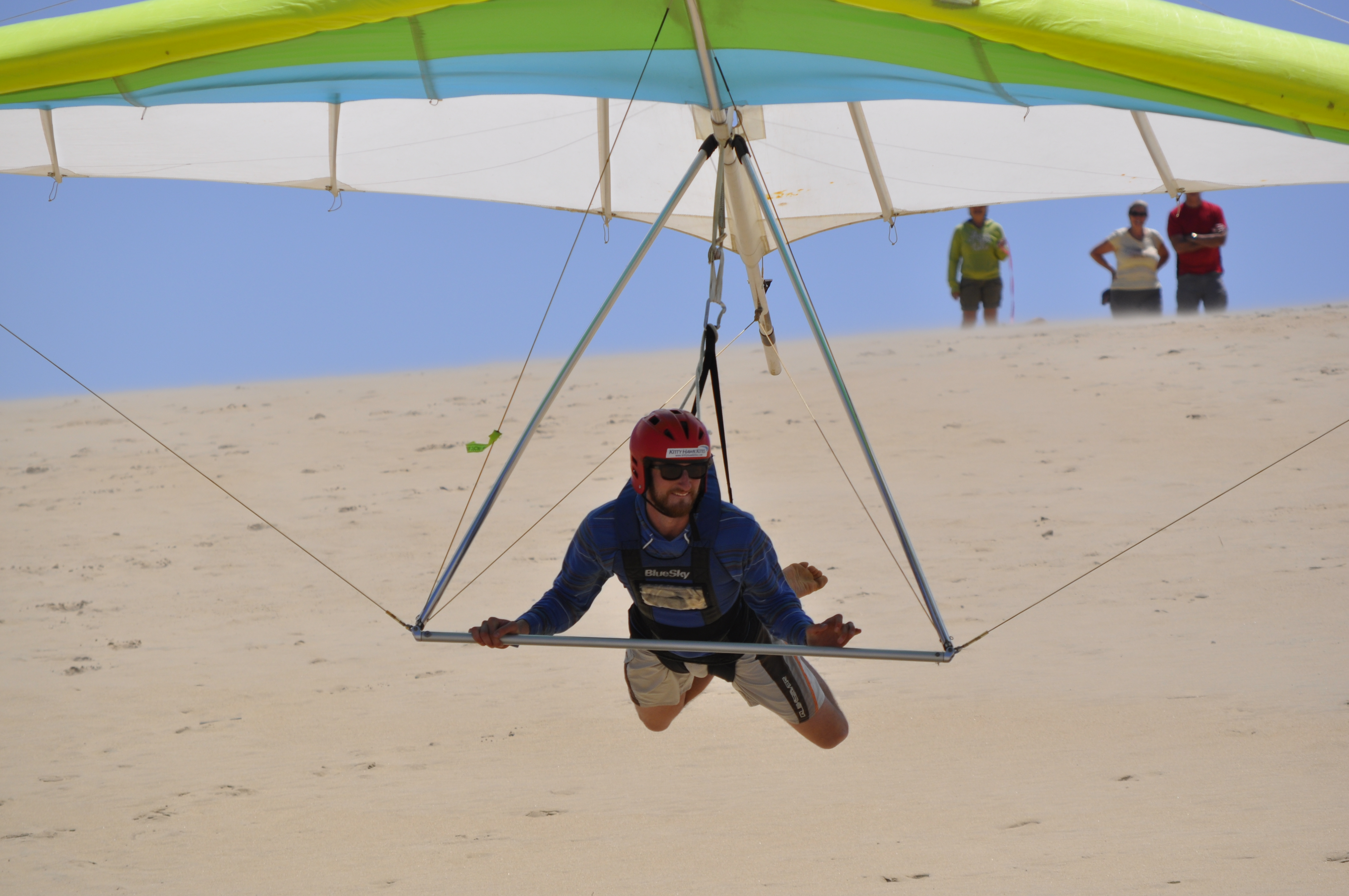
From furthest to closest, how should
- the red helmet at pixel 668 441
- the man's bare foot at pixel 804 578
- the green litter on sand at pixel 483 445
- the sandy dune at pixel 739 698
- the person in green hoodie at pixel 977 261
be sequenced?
the person in green hoodie at pixel 977 261
the sandy dune at pixel 739 698
the man's bare foot at pixel 804 578
the green litter on sand at pixel 483 445
the red helmet at pixel 668 441

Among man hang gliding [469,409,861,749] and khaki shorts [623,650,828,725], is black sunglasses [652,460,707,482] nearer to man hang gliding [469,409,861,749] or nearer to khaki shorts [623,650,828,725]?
man hang gliding [469,409,861,749]

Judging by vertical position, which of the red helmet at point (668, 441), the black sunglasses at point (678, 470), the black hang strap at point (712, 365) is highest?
→ the black hang strap at point (712, 365)

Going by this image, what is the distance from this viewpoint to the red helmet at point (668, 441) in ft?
9.81

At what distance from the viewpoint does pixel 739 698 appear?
638cm

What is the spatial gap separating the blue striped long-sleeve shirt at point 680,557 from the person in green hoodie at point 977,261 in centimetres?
528

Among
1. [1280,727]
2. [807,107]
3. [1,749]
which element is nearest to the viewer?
[807,107]

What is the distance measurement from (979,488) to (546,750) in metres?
5.54

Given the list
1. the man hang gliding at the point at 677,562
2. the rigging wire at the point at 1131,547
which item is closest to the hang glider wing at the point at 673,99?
the man hang gliding at the point at 677,562

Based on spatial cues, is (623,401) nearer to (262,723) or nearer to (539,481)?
(539,481)

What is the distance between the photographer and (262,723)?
609 centimetres

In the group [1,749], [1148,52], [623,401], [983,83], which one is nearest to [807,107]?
[983,83]

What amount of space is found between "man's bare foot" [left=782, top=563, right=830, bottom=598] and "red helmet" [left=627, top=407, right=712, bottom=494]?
693 millimetres

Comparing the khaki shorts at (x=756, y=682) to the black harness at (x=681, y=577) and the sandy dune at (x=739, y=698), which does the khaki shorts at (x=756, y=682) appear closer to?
the black harness at (x=681, y=577)

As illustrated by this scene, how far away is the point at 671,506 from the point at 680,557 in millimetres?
142
